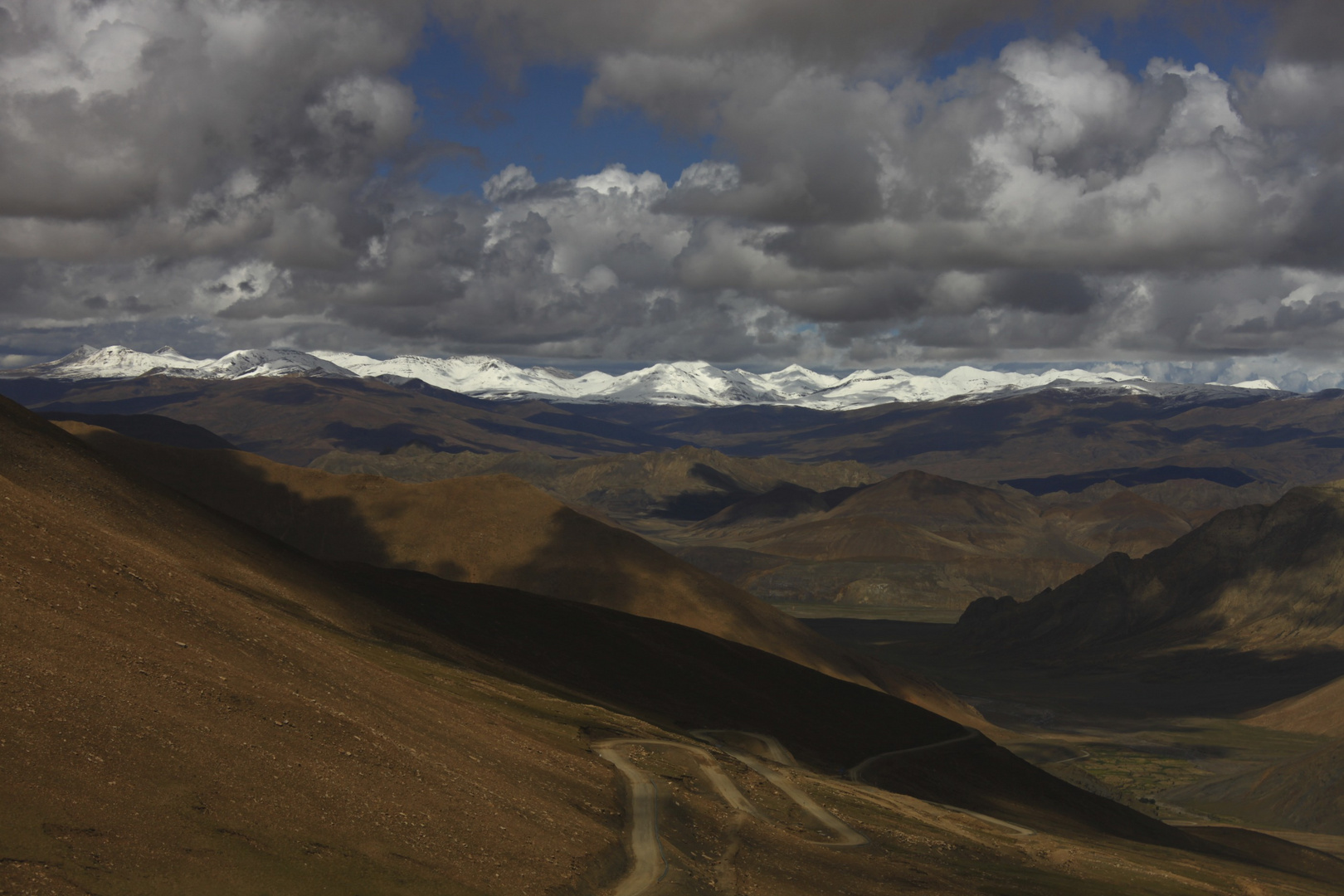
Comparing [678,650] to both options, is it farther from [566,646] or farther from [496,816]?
[496,816]

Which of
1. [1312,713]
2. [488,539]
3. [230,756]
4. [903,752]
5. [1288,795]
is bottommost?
[1288,795]

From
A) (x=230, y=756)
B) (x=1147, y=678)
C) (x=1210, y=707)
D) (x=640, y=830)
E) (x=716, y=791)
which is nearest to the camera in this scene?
(x=230, y=756)

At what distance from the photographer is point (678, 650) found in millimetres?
90125

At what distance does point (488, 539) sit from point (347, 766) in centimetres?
10386

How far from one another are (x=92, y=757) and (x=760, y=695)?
6286 centimetres

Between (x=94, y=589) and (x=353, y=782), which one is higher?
(x=94, y=589)

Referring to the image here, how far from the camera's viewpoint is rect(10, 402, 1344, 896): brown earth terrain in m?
25.8

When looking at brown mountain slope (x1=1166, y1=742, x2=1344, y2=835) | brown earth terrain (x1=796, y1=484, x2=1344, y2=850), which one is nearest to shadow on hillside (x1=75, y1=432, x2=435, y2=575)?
brown earth terrain (x1=796, y1=484, x2=1344, y2=850)

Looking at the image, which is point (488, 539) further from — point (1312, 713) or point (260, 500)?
point (1312, 713)

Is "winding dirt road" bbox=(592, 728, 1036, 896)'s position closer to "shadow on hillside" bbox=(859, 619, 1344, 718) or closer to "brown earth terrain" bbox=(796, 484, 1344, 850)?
"brown earth terrain" bbox=(796, 484, 1344, 850)

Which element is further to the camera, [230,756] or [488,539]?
[488,539]

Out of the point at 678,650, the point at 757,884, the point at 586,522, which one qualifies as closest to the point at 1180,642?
the point at 586,522

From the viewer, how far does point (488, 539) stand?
13550 cm

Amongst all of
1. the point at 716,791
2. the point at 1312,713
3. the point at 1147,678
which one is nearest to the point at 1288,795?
the point at 1312,713
